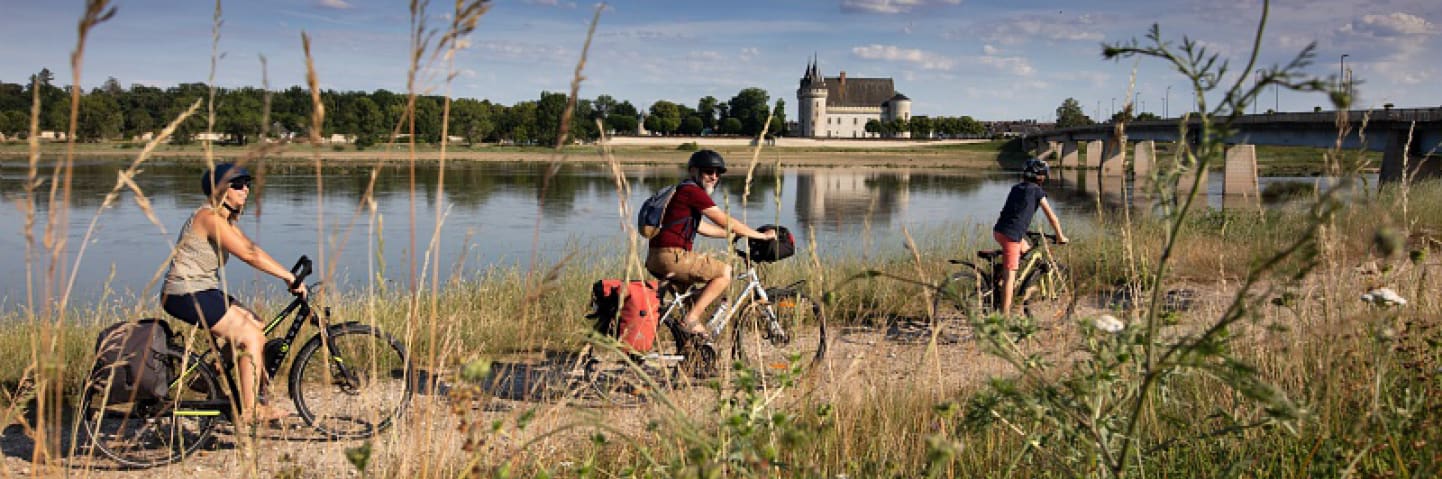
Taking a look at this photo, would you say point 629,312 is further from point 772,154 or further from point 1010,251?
point 772,154

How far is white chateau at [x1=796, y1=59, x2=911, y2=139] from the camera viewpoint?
152750mm

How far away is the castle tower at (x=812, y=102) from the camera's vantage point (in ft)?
499

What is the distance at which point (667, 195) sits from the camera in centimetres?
604

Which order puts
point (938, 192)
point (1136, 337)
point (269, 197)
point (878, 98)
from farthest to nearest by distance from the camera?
point (878, 98) < point (938, 192) < point (269, 197) < point (1136, 337)

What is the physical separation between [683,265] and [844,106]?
15428cm

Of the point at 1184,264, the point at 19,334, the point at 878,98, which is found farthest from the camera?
the point at 878,98

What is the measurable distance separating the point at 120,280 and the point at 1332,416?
1589 cm

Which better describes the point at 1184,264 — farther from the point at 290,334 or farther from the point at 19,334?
the point at 19,334

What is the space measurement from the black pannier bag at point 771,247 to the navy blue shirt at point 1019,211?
2.23 metres

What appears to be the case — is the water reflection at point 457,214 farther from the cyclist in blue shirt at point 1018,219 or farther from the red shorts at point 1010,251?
the red shorts at point 1010,251

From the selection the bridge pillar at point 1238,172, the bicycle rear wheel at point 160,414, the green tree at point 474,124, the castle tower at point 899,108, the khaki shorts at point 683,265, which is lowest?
the bicycle rear wheel at point 160,414

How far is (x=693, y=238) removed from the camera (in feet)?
21.0

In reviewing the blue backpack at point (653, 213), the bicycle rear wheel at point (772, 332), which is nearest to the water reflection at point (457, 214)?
the blue backpack at point (653, 213)

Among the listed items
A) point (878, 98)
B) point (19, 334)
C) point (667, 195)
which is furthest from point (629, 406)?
point (878, 98)
